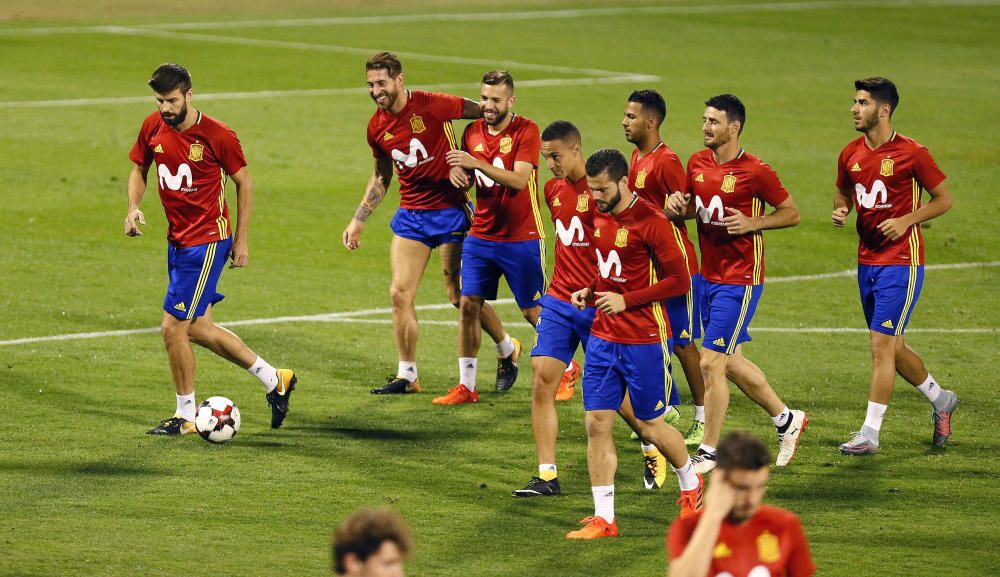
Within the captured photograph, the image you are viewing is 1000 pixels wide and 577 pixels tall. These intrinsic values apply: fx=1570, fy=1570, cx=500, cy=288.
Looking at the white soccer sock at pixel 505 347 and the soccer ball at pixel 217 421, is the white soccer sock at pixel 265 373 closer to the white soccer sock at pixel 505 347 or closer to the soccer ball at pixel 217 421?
the soccer ball at pixel 217 421

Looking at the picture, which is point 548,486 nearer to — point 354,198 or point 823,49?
point 354,198

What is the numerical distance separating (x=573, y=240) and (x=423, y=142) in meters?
3.10

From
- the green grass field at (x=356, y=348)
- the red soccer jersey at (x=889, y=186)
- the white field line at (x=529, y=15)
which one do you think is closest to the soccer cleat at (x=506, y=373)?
the green grass field at (x=356, y=348)

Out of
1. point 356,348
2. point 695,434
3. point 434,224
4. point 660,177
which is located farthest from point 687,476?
point 356,348

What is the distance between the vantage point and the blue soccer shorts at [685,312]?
35.9 ft

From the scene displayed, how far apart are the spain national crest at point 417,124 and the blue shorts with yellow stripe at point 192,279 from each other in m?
2.04

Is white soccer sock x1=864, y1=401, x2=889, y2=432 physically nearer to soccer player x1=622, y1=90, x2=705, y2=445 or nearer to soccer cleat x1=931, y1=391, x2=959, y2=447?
soccer cleat x1=931, y1=391, x2=959, y2=447

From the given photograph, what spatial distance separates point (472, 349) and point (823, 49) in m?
26.1

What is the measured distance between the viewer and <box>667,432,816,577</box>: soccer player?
17.8 ft

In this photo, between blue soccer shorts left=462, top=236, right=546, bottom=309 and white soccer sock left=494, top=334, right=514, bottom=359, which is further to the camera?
white soccer sock left=494, top=334, right=514, bottom=359

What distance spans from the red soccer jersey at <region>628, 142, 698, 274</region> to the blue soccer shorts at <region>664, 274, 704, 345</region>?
0.23 meters

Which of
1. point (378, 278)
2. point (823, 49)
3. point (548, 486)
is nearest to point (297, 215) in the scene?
point (378, 278)

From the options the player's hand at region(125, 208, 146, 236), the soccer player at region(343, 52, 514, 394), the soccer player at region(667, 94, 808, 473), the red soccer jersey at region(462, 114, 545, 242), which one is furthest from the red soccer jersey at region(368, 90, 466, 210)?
the soccer player at region(667, 94, 808, 473)

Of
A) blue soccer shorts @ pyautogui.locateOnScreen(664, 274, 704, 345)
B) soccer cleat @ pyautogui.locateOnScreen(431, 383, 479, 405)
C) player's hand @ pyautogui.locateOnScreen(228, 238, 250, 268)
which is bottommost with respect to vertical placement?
soccer cleat @ pyautogui.locateOnScreen(431, 383, 479, 405)
